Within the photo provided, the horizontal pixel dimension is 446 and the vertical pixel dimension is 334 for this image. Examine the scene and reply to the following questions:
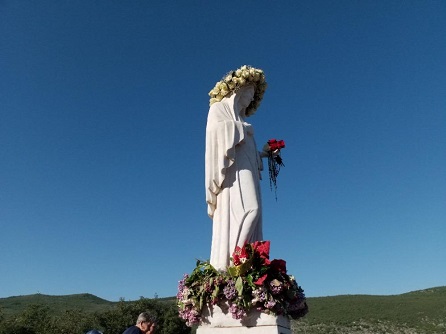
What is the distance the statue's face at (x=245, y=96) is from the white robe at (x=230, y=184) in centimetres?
63

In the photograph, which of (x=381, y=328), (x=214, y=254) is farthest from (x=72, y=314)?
(x=214, y=254)

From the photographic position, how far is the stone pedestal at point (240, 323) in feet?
21.0

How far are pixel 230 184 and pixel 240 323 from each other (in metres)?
2.67

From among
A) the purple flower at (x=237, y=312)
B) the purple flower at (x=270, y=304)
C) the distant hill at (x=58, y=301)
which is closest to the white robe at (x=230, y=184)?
the purple flower at (x=237, y=312)

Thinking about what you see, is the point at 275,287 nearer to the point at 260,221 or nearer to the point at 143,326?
the point at 260,221

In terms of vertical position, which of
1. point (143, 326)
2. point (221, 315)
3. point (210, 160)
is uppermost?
point (210, 160)

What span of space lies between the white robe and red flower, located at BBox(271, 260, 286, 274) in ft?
2.67

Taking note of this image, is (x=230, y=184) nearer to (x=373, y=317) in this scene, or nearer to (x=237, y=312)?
(x=237, y=312)

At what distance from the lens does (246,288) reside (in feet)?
21.6

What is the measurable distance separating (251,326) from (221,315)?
53 centimetres

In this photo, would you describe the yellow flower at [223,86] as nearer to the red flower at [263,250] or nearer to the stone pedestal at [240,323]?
the red flower at [263,250]

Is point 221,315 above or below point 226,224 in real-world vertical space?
below

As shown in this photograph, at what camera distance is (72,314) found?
46.8m

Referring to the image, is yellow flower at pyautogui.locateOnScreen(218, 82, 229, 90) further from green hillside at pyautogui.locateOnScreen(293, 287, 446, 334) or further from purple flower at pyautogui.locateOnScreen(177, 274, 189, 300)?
green hillside at pyautogui.locateOnScreen(293, 287, 446, 334)
